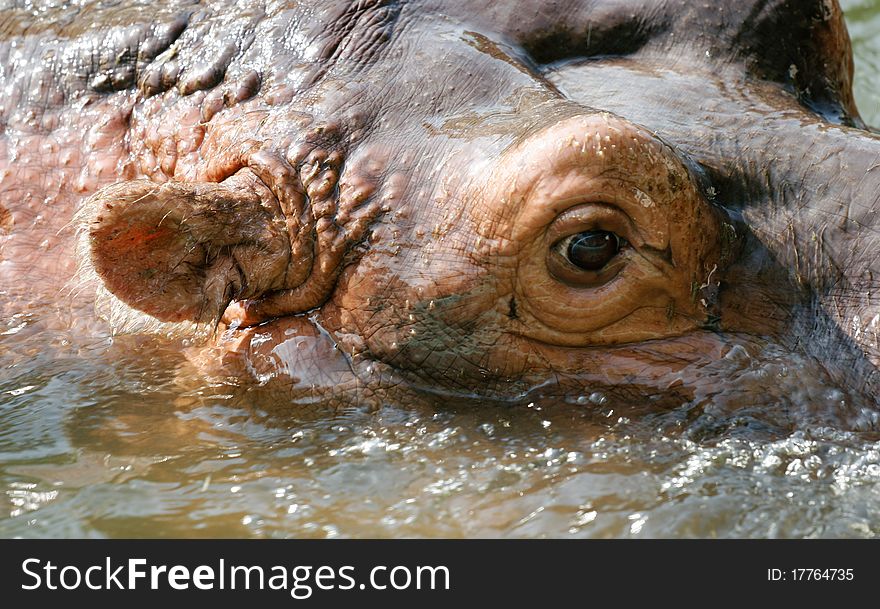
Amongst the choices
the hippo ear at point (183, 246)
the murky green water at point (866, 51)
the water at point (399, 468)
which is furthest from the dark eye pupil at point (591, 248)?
the murky green water at point (866, 51)

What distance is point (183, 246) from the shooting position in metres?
3.94

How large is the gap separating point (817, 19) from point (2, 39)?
→ 3233 mm

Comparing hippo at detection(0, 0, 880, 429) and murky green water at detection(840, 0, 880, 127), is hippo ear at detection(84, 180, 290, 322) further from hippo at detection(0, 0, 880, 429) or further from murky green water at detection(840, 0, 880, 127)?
murky green water at detection(840, 0, 880, 127)

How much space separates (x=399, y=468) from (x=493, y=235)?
0.79m

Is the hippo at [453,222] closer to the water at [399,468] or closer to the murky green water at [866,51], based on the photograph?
the water at [399,468]

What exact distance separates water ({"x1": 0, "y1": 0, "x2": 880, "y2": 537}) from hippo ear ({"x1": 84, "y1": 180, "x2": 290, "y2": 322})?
0.34 m

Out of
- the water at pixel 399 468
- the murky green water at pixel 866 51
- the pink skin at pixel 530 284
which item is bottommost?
the water at pixel 399 468

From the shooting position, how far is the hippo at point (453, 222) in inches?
151

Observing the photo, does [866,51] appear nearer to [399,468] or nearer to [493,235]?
[493,235]

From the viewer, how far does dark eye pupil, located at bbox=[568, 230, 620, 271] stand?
12.6 feet

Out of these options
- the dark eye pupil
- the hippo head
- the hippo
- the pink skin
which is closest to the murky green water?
the hippo

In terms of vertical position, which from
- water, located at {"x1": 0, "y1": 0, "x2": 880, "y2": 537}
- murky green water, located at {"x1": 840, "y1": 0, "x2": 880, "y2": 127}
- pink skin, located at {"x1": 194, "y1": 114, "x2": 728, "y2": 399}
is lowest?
water, located at {"x1": 0, "y1": 0, "x2": 880, "y2": 537}

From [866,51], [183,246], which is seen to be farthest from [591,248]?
[866,51]
